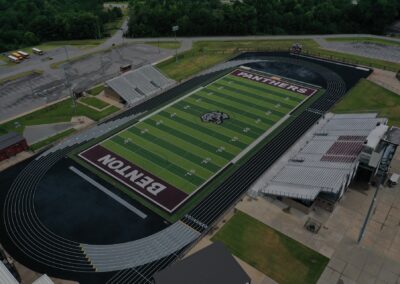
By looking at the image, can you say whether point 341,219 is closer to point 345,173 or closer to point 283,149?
point 345,173

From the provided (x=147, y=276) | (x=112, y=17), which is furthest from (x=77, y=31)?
(x=147, y=276)

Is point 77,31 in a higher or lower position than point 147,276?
higher

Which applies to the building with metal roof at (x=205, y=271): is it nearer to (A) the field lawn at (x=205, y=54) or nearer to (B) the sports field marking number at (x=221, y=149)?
(B) the sports field marking number at (x=221, y=149)

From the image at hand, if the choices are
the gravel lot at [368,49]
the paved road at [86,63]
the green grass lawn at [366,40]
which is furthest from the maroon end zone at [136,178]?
the green grass lawn at [366,40]

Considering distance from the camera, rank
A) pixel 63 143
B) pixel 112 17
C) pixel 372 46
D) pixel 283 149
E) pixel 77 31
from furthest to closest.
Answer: pixel 112 17 → pixel 77 31 → pixel 372 46 → pixel 63 143 → pixel 283 149

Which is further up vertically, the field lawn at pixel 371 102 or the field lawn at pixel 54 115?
the field lawn at pixel 371 102

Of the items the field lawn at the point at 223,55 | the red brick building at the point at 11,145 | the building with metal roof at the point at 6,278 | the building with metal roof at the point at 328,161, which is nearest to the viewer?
the building with metal roof at the point at 6,278

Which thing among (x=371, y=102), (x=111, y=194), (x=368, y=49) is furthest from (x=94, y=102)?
(x=368, y=49)
